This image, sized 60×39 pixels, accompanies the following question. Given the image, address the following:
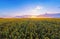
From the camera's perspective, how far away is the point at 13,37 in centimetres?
967

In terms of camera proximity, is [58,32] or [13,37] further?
[58,32]

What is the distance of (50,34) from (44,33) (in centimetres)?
38

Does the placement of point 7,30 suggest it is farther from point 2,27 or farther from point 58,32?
point 58,32

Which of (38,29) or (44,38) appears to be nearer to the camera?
(44,38)

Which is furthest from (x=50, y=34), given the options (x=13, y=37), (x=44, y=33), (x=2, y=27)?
(x=2, y=27)

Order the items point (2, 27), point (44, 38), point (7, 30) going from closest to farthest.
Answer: point (44, 38)
point (7, 30)
point (2, 27)

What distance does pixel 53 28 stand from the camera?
10.8m

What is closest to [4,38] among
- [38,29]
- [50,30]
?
[38,29]

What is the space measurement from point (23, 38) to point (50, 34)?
5.64 feet

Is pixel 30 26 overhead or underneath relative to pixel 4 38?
overhead

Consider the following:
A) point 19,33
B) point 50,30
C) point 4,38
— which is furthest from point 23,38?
point 50,30

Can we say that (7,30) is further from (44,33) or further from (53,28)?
(53,28)

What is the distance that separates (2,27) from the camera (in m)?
11.2

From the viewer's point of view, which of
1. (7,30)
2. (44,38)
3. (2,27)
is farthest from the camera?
(2,27)
